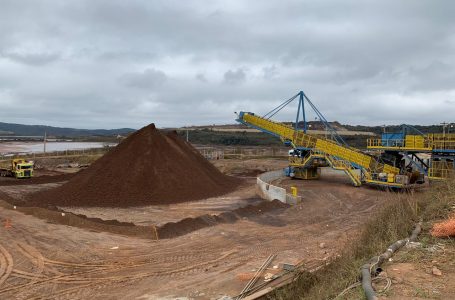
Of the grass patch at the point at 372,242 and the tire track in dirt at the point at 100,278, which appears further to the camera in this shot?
the tire track in dirt at the point at 100,278

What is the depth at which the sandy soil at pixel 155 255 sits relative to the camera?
32.7 ft

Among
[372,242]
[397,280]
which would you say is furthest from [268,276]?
[397,280]

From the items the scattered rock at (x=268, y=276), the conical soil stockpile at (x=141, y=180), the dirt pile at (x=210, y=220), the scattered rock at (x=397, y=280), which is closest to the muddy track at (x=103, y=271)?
the scattered rock at (x=268, y=276)

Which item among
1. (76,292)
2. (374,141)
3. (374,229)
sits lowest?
(76,292)

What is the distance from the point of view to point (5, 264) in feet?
38.7

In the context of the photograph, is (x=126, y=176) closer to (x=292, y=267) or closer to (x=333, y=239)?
(x=333, y=239)

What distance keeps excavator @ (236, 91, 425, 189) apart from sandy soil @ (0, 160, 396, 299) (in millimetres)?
6842

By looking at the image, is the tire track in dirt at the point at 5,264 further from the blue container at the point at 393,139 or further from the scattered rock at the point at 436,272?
the blue container at the point at 393,139

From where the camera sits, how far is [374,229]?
30.0 ft

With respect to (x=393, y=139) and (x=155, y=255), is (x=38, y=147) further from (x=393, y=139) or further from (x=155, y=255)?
(x=155, y=255)

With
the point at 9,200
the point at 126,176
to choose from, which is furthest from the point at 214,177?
the point at 9,200

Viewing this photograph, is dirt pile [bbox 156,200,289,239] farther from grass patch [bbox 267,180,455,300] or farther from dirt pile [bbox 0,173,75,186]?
dirt pile [bbox 0,173,75,186]

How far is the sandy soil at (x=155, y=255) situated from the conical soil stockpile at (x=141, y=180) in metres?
3.62

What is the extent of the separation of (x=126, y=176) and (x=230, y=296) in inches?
658
